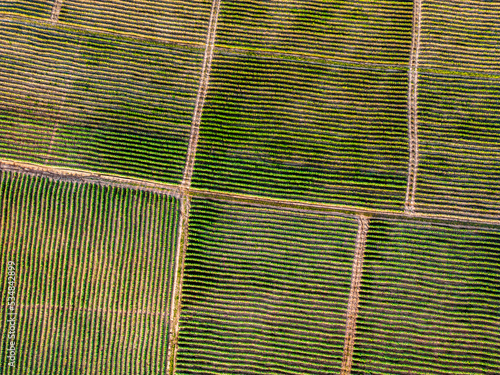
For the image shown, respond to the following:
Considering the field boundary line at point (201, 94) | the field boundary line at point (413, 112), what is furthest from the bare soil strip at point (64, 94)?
the field boundary line at point (413, 112)

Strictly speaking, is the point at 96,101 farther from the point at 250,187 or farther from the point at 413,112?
the point at 413,112

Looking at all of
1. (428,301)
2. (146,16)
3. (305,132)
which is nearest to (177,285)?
(305,132)

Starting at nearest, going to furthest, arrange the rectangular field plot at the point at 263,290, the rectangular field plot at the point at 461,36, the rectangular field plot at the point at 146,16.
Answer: the rectangular field plot at the point at 263,290, the rectangular field plot at the point at 461,36, the rectangular field plot at the point at 146,16

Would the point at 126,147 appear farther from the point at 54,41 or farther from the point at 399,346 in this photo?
the point at 399,346

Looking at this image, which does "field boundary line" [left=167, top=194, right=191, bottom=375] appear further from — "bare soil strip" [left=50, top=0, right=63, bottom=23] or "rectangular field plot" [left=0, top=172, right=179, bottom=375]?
"bare soil strip" [left=50, top=0, right=63, bottom=23]

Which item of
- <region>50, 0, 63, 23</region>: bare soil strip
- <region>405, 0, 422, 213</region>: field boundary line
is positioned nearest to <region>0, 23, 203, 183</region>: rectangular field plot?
<region>50, 0, 63, 23</region>: bare soil strip

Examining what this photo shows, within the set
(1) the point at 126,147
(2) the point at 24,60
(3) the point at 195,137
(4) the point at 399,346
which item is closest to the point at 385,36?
(3) the point at 195,137

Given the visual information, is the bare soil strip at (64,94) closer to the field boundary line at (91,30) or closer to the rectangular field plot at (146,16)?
the field boundary line at (91,30)
